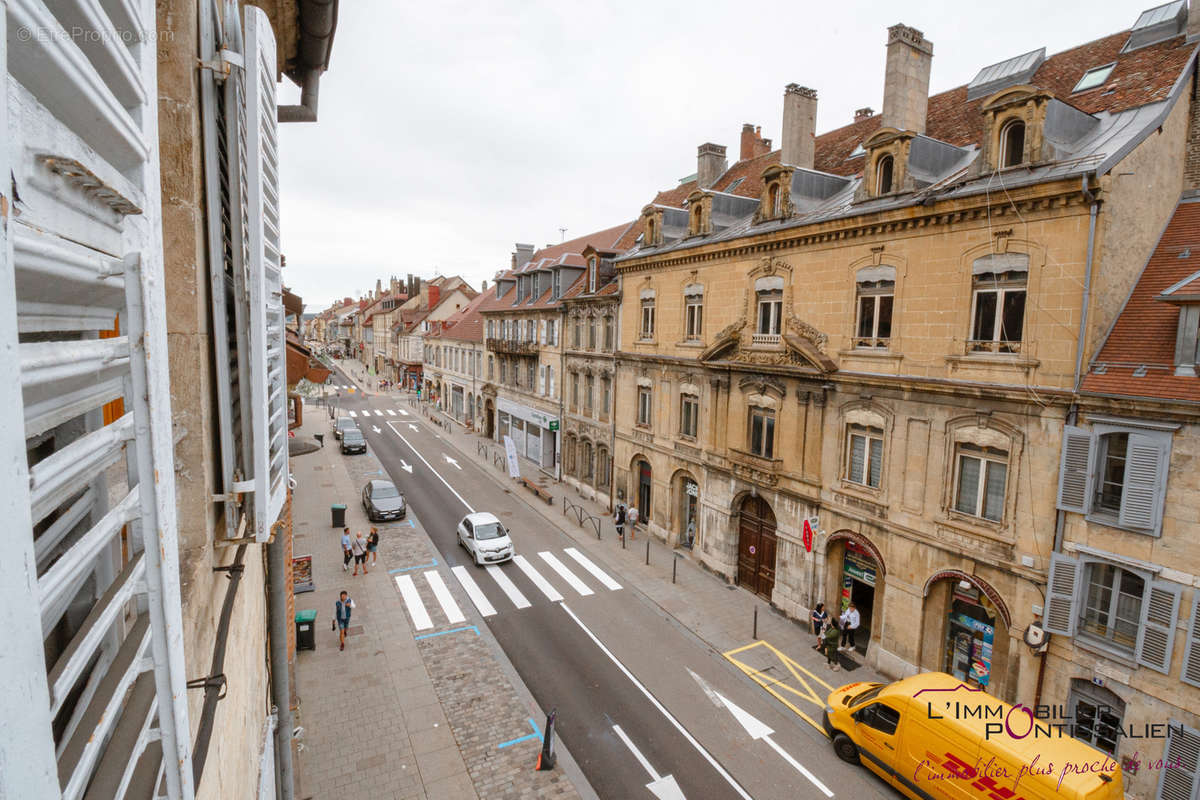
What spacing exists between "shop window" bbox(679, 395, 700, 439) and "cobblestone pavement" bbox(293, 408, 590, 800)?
9.41m

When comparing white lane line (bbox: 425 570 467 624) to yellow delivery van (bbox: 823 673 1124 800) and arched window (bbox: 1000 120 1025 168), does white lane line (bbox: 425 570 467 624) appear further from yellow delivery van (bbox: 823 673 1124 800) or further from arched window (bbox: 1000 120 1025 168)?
arched window (bbox: 1000 120 1025 168)

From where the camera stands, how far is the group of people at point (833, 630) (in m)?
14.8

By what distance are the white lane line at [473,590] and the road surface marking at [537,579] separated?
1746 millimetres

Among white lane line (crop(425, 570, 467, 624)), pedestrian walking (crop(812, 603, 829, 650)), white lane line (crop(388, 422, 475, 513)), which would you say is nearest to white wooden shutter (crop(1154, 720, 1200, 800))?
pedestrian walking (crop(812, 603, 829, 650))

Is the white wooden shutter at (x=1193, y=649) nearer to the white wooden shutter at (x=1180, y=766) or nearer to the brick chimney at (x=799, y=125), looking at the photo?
the white wooden shutter at (x=1180, y=766)

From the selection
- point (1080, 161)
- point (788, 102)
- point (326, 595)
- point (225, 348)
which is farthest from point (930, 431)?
point (326, 595)

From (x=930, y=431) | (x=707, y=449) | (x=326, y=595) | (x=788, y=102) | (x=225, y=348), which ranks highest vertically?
(x=788, y=102)

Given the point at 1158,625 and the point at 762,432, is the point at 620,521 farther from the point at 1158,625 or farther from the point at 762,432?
the point at 1158,625

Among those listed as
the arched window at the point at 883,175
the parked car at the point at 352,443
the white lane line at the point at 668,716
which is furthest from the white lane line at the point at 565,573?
the parked car at the point at 352,443

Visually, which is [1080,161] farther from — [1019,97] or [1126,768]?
[1126,768]

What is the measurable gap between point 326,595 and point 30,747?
18.7m

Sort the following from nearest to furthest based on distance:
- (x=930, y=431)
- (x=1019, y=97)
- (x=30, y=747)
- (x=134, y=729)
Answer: (x=30, y=747)
(x=134, y=729)
(x=1019, y=97)
(x=930, y=431)

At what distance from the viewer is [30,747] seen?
1001mm

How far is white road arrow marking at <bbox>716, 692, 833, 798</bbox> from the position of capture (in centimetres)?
1118
